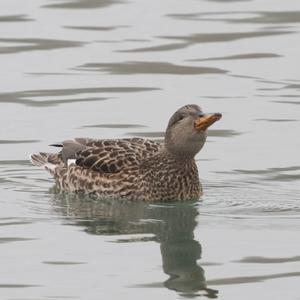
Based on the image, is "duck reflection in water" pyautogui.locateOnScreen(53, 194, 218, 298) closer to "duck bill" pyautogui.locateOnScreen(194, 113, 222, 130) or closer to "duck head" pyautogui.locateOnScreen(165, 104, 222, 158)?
"duck head" pyautogui.locateOnScreen(165, 104, 222, 158)

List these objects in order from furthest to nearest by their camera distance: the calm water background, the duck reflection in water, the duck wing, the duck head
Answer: the duck wing → the duck head → the calm water background → the duck reflection in water

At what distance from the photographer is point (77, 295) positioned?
42.0 feet

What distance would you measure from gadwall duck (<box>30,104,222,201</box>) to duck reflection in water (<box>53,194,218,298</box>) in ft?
0.49

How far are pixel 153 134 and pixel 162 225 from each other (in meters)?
3.58

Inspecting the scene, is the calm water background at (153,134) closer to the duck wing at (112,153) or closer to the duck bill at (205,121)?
the duck wing at (112,153)

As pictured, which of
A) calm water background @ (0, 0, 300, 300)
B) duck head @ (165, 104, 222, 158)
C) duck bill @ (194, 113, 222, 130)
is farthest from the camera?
duck head @ (165, 104, 222, 158)

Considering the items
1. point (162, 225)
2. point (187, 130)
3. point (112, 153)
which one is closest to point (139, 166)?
point (112, 153)

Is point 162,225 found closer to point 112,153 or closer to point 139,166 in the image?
point 139,166

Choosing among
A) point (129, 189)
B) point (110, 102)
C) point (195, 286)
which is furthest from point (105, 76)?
point (195, 286)

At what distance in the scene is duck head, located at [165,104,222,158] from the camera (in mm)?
16016

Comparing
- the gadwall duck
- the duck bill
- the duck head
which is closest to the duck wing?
the gadwall duck

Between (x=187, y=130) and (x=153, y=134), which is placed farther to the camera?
(x=153, y=134)

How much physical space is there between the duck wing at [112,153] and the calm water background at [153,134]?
425mm

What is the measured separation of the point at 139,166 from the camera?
16750 mm
